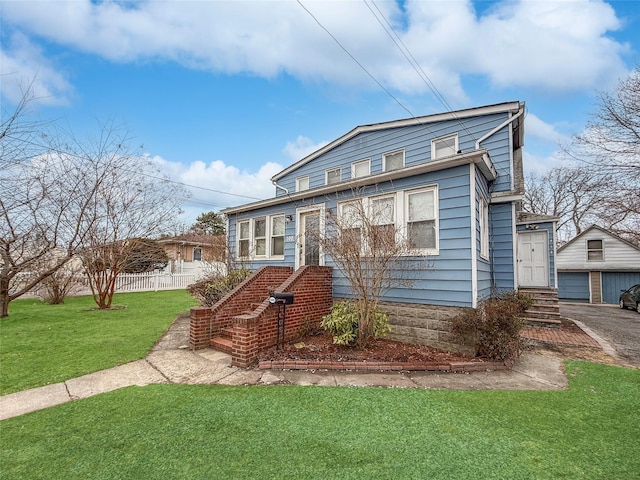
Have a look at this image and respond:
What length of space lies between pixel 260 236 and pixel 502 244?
748cm

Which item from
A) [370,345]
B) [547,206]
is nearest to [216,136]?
[370,345]

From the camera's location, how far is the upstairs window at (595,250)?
17.5 metres

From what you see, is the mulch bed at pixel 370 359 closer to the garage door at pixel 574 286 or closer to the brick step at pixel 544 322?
the brick step at pixel 544 322

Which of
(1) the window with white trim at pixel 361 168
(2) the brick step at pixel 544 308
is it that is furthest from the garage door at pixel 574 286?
(1) the window with white trim at pixel 361 168

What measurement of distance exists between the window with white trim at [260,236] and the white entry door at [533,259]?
9.04 m

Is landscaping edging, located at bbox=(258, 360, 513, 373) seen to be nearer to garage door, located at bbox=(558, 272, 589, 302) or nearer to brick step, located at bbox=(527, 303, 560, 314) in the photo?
brick step, located at bbox=(527, 303, 560, 314)

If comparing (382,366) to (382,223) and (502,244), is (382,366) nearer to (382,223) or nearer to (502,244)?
(382,223)

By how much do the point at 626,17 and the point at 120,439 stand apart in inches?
550

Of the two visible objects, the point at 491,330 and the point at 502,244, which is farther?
the point at 502,244

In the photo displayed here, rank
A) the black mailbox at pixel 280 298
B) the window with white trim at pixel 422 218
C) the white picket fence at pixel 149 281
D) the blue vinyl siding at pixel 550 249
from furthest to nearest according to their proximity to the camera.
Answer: the white picket fence at pixel 149 281 < the blue vinyl siding at pixel 550 249 < the window with white trim at pixel 422 218 < the black mailbox at pixel 280 298

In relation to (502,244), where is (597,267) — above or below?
below

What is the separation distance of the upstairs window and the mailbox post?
66.8 feet

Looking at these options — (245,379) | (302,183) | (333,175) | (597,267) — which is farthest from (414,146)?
(597,267)

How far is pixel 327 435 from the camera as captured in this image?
2928 mm
